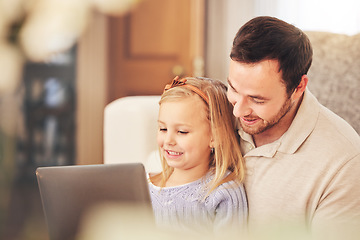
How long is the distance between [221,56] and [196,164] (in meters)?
2.22

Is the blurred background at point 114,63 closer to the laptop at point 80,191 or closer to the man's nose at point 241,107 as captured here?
the man's nose at point 241,107

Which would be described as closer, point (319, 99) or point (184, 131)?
point (184, 131)

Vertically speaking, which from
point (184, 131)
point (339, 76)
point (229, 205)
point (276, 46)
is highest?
point (276, 46)

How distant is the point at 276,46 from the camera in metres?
1.01

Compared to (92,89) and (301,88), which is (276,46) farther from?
(92,89)

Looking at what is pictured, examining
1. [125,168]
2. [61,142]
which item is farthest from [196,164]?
[61,142]

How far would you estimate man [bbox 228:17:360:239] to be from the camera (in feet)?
3.34

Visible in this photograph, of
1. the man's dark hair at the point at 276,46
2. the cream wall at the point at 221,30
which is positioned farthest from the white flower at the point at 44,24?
the cream wall at the point at 221,30

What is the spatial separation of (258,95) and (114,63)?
2658 mm

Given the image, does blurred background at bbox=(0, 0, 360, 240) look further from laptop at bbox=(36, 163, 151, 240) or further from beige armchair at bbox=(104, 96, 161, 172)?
laptop at bbox=(36, 163, 151, 240)

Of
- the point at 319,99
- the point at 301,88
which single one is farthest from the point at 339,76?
the point at 301,88

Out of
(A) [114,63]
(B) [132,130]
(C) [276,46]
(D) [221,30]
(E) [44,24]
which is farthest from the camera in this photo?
(A) [114,63]

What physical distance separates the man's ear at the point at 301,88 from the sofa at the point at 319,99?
13.9 inches

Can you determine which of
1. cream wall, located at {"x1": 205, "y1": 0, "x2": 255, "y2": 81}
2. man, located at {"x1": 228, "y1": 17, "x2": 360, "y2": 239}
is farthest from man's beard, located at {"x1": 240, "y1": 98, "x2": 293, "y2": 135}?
cream wall, located at {"x1": 205, "y1": 0, "x2": 255, "y2": 81}
